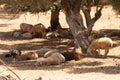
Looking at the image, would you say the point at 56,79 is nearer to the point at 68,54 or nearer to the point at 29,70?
the point at 29,70

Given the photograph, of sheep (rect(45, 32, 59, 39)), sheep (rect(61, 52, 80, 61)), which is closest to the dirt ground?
sheep (rect(61, 52, 80, 61))

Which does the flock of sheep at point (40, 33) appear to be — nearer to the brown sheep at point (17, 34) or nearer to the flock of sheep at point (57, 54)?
the brown sheep at point (17, 34)

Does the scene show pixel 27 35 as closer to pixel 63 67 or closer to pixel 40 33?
pixel 40 33

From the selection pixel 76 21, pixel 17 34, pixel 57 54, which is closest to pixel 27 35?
pixel 17 34

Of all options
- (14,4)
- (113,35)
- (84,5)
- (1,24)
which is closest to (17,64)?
(14,4)

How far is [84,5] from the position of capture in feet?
52.6

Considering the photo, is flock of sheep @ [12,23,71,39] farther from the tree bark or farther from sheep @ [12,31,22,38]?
the tree bark

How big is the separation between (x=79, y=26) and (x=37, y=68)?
3139 mm

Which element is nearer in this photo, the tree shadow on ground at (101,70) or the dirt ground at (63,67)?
the dirt ground at (63,67)

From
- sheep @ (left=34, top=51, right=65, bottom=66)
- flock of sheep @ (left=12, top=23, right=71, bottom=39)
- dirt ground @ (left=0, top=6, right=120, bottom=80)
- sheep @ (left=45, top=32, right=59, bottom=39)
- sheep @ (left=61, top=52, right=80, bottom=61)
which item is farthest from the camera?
flock of sheep @ (left=12, top=23, right=71, bottom=39)

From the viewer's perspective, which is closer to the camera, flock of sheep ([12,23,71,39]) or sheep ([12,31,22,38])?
flock of sheep ([12,23,71,39])

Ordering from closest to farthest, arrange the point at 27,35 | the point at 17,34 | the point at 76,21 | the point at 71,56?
1. the point at 71,56
2. the point at 76,21
3. the point at 27,35
4. the point at 17,34

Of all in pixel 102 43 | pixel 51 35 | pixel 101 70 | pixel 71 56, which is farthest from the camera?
pixel 51 35

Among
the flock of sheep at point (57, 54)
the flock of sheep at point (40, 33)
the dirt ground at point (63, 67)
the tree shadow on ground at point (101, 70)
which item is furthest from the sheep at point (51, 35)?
the tree shadow on ground at point (101, 70)
